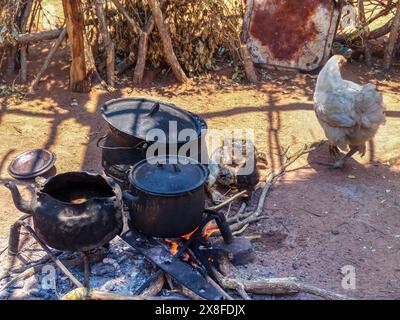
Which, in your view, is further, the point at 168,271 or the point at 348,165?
the point at 348,165

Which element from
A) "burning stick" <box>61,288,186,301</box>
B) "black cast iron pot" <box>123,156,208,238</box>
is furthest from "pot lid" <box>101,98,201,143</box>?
"burning stick" <box>61,288,186,301</box>

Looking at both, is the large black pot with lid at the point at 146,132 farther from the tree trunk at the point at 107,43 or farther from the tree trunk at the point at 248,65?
the tree trunk at the point at 248,65

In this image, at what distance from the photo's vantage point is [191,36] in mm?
8305

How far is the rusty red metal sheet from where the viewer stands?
8336 mm

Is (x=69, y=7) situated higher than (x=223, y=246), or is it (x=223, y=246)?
(x=69, y=7)

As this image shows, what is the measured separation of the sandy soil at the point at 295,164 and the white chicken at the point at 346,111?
1.27 ft

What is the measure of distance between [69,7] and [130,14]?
120cm

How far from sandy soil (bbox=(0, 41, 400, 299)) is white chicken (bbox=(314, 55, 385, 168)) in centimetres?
39

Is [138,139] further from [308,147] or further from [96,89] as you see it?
[96,89]

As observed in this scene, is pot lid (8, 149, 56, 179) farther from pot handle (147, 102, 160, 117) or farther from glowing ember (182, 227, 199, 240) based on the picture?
glowing ember (182, 227, 199, 240)

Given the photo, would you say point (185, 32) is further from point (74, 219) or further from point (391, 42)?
point (74, 219)

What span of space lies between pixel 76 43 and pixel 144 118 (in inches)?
124

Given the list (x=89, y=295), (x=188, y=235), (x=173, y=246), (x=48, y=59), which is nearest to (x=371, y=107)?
(x=188, y=235)

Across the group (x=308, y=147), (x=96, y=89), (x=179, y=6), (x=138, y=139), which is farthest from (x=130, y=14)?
(x=138, y=139)
